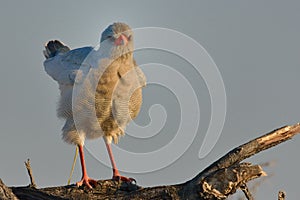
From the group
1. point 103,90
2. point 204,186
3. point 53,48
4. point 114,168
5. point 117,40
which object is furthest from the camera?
point 53,48

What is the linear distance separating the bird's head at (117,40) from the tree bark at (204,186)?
7.20ft

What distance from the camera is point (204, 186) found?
611 centimetres

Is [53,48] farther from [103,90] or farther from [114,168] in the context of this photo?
[114,168]

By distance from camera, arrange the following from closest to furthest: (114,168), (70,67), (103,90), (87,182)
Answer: (87,182) < (103,90) < (114,168) < (70,67)

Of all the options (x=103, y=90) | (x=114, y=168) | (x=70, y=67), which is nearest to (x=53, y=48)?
(x=70, y=67)

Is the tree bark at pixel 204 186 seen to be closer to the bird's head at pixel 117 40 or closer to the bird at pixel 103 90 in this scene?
the bird at pixel 103 90

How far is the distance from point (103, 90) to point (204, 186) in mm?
3298

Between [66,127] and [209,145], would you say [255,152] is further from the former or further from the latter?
[66,127]

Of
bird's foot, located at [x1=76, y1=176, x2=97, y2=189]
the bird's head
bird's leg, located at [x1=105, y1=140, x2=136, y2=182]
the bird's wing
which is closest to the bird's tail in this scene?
the bird's wing

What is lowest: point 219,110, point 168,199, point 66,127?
point 168,199

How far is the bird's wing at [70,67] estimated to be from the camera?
9.46 metres

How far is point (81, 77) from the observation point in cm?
930

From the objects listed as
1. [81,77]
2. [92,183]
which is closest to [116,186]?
[92,183]

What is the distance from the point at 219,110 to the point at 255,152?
168cm
